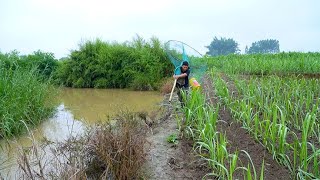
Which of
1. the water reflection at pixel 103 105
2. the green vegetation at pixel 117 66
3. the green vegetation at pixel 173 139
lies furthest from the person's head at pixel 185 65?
the green vegetation at pixel 117 66

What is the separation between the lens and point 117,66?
18266 millimetres

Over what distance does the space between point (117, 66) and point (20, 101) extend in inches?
465

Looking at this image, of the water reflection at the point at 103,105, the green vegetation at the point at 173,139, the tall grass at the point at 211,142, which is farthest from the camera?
the water reflection at the point at 103,105

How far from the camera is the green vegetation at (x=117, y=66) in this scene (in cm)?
1659

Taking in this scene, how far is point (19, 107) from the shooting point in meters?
6.32

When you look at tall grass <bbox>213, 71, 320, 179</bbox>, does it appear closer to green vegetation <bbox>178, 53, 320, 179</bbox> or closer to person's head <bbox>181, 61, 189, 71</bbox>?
green vegetation <bbox>178, 53, 320, 179</bbox>

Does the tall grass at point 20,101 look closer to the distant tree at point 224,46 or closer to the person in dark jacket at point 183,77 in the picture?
the person in dark jacket at point 183,77

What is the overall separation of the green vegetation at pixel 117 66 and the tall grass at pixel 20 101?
8.41 m

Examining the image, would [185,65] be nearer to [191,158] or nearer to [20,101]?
[191,158]

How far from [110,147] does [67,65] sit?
17.3 meters

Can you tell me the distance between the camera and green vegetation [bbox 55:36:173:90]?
54.4ft

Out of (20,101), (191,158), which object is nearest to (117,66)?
(20,101)

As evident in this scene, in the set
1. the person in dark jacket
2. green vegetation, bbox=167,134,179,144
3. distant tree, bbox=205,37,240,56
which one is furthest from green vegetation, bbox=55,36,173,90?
distant tree, bbox=205,37,240,56

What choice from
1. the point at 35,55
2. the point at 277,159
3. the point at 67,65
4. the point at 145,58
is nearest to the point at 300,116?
the point at 277,159
